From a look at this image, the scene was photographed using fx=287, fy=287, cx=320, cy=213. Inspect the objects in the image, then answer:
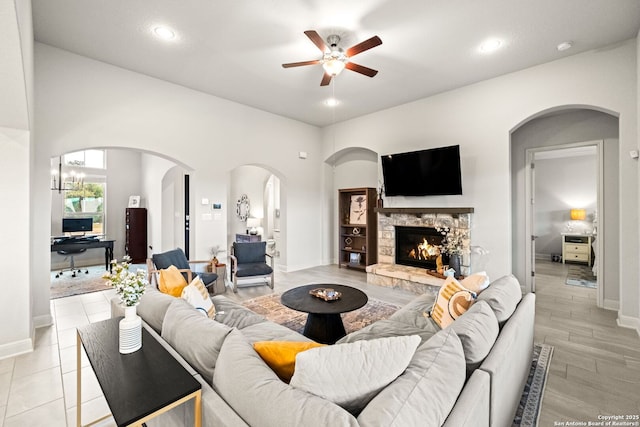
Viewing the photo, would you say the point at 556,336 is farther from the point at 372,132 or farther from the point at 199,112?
the point at 199,112

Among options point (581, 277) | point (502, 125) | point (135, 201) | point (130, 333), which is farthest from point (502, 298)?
point (135, 201)

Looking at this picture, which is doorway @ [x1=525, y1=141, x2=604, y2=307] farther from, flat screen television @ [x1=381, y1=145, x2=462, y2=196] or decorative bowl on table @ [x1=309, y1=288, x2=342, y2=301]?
decorative bowl on table @ [x1=309, y1=288, x2=342, y2=301]

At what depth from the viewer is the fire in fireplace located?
17.2ft

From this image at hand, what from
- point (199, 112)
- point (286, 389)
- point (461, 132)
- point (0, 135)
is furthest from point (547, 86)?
point (0, 135)

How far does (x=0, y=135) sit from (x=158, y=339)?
2783 millimetres

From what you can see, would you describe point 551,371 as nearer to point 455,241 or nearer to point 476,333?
point 476,333

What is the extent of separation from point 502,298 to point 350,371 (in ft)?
5.09

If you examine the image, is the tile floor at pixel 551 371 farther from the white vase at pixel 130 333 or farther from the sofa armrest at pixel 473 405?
the sofa armrest at pixel 473 405

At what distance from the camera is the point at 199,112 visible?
4.91 m

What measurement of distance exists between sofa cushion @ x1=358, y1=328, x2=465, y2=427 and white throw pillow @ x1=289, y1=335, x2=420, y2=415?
0.06 m

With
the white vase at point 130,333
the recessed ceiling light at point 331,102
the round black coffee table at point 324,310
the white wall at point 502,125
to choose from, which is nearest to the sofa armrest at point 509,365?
the round black coffee table at point 324,310

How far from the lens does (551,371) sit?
8.22ft

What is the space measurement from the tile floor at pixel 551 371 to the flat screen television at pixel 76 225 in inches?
135

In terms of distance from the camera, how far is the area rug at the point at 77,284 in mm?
4883
